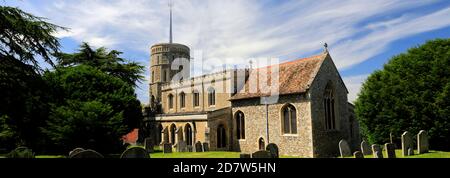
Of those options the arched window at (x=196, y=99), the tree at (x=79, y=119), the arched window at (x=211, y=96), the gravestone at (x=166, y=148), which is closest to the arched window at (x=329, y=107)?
the gravestone at (x=166, y=148)

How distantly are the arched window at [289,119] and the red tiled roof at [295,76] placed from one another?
1204 mm

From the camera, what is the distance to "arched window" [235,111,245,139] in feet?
85.0

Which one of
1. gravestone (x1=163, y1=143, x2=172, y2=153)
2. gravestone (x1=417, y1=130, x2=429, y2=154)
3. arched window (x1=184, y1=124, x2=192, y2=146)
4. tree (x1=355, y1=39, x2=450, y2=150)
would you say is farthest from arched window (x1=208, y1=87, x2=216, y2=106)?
gravestone (x1=417, y1=130, x2=429, y2=154)

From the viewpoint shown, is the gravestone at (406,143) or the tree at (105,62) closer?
the gravestone at (406,143)

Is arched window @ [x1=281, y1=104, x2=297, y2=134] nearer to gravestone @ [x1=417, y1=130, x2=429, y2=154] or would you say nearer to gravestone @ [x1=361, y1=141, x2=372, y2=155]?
gravestone @ [x1=361, y1=141, x2=372, y2=155]

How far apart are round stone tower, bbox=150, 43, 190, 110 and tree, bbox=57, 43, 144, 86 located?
10.1 meters

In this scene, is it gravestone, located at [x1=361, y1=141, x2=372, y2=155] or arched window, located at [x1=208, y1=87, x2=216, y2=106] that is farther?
arched window, located at [x1=208, y1=87, x2=216, y2=106]

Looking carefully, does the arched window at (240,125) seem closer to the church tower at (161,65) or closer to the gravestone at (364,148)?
the gravestone at (364,148)

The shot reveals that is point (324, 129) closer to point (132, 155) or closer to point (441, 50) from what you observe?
point (441, 50)

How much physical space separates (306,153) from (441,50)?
10126 mm

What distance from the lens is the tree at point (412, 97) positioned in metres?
17.5

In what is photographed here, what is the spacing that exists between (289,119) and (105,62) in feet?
78.8

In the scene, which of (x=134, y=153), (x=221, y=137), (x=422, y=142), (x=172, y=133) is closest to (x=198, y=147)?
(x=221, y=137)
